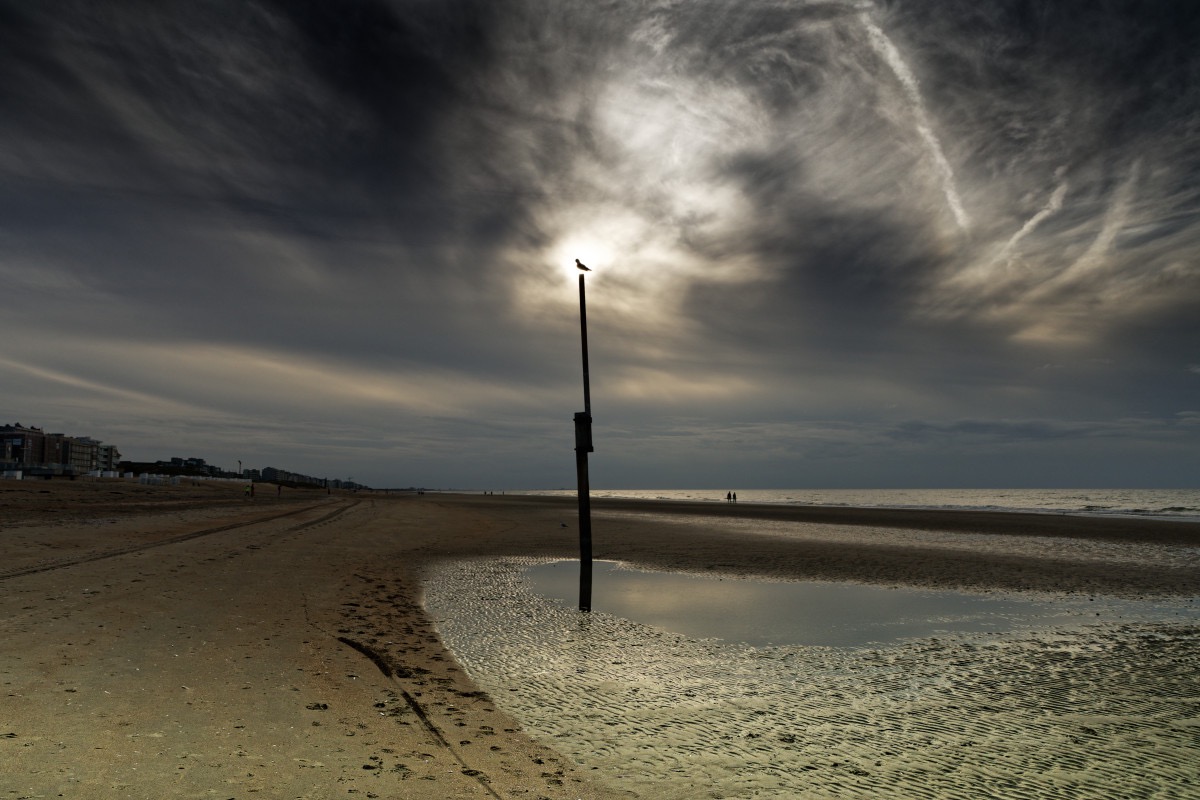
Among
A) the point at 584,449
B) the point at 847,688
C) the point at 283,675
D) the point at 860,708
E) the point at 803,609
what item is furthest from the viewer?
the point at 584,449

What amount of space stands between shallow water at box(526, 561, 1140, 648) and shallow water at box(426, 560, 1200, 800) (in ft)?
2.22

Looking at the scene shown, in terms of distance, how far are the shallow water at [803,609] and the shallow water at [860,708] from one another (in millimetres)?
677

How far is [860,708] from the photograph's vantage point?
25.7 ft

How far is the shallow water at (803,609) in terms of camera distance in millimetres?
12242

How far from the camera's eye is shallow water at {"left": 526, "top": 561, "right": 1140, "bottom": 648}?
40.2 ft

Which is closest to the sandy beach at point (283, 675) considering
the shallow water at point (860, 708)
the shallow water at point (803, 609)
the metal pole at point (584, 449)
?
the shallow water at point (860, 708)

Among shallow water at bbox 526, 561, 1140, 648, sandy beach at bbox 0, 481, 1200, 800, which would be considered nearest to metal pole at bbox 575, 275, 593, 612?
shallow water at bbox 526, 561, 1140, 648

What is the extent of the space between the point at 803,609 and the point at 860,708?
7.06m

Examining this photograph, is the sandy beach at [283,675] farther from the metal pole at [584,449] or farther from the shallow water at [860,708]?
the metal pole at [584,449]

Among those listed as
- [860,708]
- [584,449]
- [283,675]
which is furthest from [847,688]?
[584,449]

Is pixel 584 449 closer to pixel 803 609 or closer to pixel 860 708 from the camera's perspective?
pixel 803 609

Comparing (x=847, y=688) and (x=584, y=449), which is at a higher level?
(x=584, y=449)

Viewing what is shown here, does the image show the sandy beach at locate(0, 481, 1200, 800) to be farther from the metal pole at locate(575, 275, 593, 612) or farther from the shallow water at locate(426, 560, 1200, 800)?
the metal pole at locate(575, 275, 593, 612)

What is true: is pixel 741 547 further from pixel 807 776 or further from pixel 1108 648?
pixel 807 776
